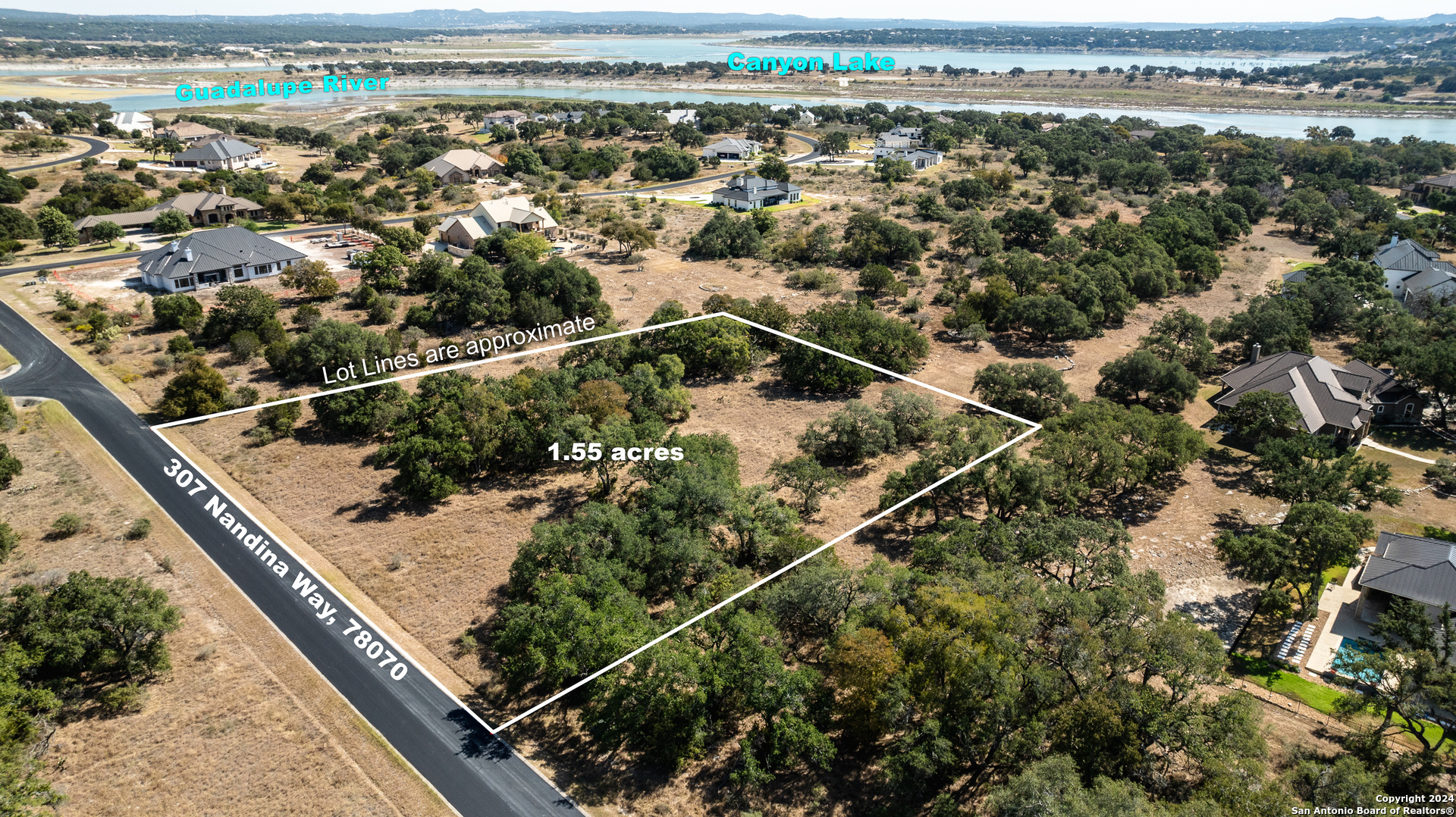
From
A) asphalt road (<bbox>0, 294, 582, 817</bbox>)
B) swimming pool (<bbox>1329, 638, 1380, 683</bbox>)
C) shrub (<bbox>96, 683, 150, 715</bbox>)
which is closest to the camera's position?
asphalt road (<bbox>0, 294, 582, 817</bbox>)

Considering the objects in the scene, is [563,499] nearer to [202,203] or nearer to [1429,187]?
[202,203]

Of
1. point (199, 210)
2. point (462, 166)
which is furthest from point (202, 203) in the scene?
point (462, 166)

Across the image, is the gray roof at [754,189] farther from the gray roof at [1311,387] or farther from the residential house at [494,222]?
the gray roof at [1311,387]

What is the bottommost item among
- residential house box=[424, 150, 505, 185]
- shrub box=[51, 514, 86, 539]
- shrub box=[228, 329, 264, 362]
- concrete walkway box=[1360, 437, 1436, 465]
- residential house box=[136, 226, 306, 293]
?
shrub box=[51, 514, 86, 539]

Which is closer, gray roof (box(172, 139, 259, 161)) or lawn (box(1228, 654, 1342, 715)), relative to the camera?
lawn (box(1228, 654, 1342, 715))

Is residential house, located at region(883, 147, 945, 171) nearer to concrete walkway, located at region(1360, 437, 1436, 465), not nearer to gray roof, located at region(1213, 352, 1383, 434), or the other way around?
gray roof, located at region(1213, 352, 1383, 434)

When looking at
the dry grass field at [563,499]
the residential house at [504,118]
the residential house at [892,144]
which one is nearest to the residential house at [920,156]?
the residential house at [892,144]

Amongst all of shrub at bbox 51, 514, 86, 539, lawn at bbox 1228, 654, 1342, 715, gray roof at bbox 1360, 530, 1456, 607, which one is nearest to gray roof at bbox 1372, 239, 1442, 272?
gray roof at bbox 1360, 530, 1456, 607

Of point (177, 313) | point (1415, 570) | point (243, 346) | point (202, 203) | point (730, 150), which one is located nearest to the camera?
point (1415, 570)
